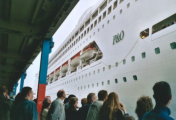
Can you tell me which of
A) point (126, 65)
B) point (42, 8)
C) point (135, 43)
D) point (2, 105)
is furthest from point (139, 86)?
point (2, 105)

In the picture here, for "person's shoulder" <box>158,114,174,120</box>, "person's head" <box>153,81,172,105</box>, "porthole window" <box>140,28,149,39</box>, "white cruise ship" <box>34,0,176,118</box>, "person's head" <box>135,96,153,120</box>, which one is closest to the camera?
"person's shoulder" <box>158,114,174,120</box>

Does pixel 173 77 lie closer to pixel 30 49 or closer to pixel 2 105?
pixel 2 105

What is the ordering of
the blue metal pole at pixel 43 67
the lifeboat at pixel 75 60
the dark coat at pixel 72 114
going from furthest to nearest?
the lifeboat at pixel 75 60 < the blue metal pole at pixel 43 67 < the dark coat at pixel 72 114

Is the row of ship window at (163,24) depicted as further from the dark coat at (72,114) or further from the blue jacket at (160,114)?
the blue jacket at (160,114)

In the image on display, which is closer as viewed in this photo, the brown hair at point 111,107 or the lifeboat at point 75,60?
the brown hair at point 111,107

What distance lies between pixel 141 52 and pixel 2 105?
6.39m

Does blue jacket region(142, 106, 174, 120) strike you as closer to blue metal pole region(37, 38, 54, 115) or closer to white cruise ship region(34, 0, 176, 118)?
white cruise ship region(34, 0, 176, 118)

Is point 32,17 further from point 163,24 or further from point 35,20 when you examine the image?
point 163,24

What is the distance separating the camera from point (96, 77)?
39.4 ft

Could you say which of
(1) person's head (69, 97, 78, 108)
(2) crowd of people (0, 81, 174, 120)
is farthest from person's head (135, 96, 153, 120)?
(1) person's head (69, 97, 78, 108)

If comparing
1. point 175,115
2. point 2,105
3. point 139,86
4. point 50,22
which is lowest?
point 175,115

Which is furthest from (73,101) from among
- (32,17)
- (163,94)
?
(32,17)

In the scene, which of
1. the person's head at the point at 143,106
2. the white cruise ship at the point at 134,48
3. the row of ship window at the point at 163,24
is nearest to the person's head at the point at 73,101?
the person's head at the point at 143,106

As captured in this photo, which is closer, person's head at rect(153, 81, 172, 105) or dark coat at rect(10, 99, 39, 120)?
person's head at rect(153, 81, 172, 105)
